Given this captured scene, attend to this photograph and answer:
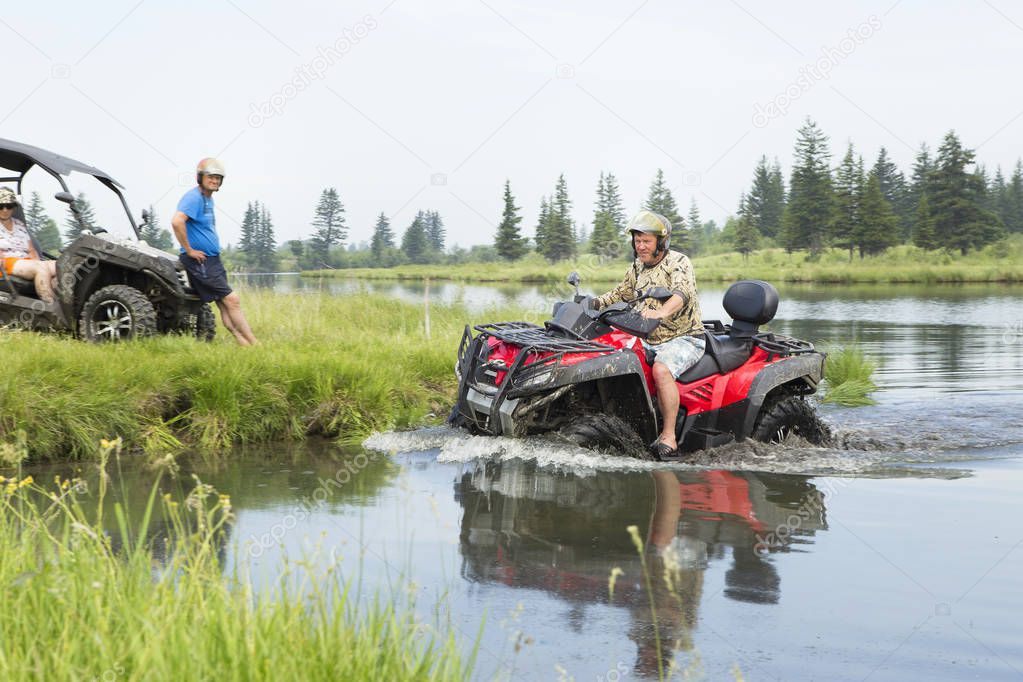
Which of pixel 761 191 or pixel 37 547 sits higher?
pixel 761 191

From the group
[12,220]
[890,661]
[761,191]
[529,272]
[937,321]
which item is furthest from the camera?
[761,191]

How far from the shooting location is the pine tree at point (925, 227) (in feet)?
295

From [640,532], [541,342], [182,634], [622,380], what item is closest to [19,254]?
[541,342]

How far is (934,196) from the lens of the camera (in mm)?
90188

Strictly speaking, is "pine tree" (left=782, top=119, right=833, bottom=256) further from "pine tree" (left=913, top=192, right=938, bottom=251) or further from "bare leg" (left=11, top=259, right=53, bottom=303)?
"bare leg" (left=11, top=259, right=53, bottom=303)

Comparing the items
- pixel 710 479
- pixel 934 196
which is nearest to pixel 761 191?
pixel 934 196

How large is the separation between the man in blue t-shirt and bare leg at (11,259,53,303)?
4.84 feet

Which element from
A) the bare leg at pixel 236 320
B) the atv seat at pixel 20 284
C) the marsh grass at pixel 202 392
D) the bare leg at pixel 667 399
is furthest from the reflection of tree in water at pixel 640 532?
the atv seat at pixel 20 284

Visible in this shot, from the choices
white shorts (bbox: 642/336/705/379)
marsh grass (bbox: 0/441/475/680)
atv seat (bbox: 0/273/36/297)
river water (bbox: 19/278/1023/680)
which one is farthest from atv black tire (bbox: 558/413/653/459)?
atv seat (bbox: 0/273/36/297)

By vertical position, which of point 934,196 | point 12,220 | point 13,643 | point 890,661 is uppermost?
point 934,196

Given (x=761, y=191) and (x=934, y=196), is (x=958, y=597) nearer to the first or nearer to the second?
(x=934, y=196)

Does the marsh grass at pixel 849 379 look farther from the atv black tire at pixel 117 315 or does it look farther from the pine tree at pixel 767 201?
the pine tree at pixel 767 201

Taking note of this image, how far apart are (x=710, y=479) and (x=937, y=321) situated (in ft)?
79.3

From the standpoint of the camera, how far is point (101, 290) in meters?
12.0
